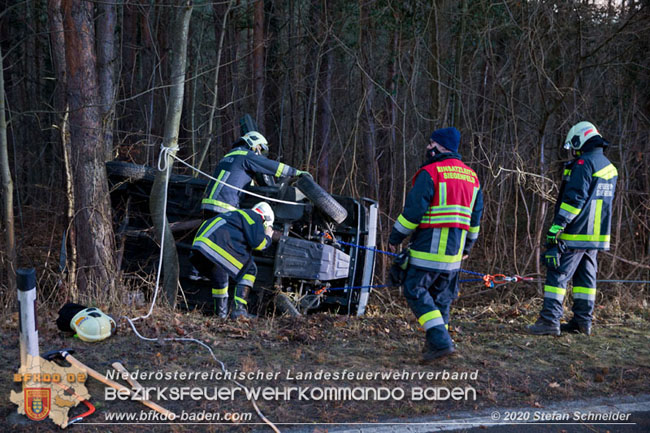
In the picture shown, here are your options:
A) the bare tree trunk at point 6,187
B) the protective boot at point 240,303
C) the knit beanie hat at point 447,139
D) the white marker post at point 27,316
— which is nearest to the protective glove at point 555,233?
the knit beanie hat at point 447,139

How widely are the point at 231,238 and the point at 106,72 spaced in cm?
407

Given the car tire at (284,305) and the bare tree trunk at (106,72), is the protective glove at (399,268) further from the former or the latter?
the bare tree trunk at (106,72)

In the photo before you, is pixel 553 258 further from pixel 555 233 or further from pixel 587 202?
pixel 587 202

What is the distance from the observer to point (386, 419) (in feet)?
12.1

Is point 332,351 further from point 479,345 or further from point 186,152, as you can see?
point 186,152

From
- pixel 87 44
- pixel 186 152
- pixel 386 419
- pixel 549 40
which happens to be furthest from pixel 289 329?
pixel 186 152

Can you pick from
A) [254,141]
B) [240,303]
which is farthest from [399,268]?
[254,141]

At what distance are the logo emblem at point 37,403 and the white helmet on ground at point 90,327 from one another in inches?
48.4

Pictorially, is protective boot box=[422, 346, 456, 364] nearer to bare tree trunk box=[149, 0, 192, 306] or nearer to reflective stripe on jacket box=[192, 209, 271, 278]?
reflective stripe on jacket box=[192, 209, 271, 278]

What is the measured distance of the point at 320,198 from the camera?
6.55 m

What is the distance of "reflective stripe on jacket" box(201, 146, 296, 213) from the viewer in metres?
A: 6.93

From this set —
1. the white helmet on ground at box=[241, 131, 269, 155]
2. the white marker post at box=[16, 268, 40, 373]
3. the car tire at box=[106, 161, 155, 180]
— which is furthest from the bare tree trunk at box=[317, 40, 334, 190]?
the white marker post at box=[16, 268, 40, 373]

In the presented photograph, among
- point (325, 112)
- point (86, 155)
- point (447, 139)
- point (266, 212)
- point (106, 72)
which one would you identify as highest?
point (106, 72)

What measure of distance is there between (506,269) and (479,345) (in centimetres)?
356
